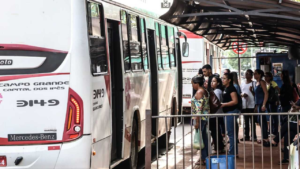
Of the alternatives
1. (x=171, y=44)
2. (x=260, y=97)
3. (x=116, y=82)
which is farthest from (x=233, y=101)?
(x=171, y=44)

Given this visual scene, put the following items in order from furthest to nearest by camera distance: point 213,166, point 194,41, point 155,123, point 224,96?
point 194,41 → point 155,123 → point 224,96 → point 213,166

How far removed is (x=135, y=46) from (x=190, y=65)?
12110 mm

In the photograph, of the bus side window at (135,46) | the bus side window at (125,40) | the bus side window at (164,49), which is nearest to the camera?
the bus side window at (125,40)

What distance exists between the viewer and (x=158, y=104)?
13703 mm

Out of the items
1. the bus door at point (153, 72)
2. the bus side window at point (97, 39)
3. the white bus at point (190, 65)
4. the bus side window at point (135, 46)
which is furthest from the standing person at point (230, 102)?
the white bus at point (190, 65)

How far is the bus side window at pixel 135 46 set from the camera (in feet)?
35.7

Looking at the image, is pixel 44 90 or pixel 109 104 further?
pixel 109 104

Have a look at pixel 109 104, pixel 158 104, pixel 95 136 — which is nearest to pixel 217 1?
pixel 109 104

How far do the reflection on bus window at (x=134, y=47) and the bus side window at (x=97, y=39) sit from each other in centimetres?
197

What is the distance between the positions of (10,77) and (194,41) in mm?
16284

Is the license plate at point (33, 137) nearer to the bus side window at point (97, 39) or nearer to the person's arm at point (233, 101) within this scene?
the bus side window at point (97, 39)

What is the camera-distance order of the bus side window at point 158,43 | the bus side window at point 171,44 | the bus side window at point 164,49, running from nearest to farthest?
the bus side window at point 158,43 → the bus side window at point 164,49 → the bus side window at point 171,44

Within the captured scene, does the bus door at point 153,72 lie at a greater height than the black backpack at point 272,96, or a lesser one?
greater

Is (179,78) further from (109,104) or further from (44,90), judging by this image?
(44,90)
